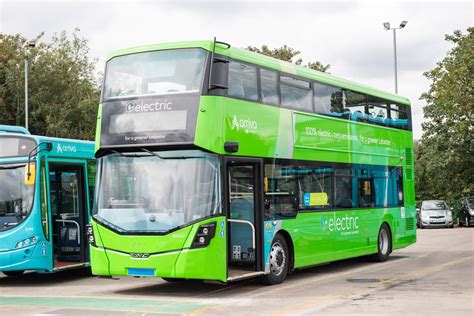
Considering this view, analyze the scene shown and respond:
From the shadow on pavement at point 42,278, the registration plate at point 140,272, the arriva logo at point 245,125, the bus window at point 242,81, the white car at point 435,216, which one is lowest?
the shadow on pavement at point 42,278

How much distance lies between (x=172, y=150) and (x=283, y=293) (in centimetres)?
312

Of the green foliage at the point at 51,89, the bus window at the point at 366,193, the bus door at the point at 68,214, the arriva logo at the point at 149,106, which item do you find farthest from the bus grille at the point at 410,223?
the green foliage at the point at 51,89

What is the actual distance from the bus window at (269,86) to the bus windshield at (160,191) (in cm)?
228

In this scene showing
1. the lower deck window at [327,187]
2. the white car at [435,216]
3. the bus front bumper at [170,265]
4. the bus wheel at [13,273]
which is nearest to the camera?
the bus front bumper at [170,265]

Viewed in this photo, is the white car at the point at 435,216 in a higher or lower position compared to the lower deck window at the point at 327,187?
lower

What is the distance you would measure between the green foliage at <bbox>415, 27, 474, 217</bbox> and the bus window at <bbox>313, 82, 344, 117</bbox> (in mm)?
26975

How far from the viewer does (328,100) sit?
55.0 ft

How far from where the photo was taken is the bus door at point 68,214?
641 inches

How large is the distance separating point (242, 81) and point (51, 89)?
29.6m

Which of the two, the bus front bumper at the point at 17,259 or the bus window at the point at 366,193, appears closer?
the bus front bumper at the point at 17,259

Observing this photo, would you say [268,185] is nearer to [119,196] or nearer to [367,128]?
[119,196]

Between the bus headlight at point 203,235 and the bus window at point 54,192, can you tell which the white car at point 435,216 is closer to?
the bus window at point 54,192

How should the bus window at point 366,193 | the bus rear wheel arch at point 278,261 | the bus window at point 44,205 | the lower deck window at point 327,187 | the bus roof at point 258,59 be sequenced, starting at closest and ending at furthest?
the bus roof at point 258,59 < the bus rear wheel arch at point 278,261 < the lower deck window at point 327,187 < the bus window at point 44,205 < the bus window at point 366,193

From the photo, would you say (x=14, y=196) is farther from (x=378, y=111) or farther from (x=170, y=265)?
(x=378, y=111)
